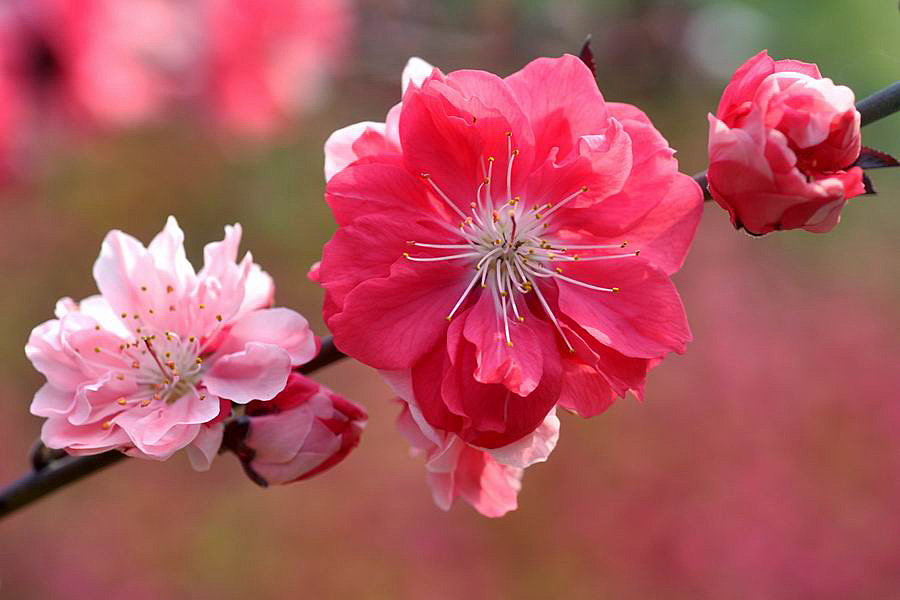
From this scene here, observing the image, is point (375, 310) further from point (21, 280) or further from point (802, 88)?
point (21, 280)

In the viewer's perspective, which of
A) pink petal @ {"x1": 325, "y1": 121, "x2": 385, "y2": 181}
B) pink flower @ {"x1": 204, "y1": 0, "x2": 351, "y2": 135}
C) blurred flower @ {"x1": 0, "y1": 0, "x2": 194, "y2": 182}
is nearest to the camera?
pink petal @ {"x1": 325, "y1": 121, "x2": 385, "y2": 181}

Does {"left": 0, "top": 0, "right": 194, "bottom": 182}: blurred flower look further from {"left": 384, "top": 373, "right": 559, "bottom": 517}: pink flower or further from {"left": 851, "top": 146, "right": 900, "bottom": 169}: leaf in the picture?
{"left": 851, "top": 146, "right": 900, "bottom": 169}: leaf

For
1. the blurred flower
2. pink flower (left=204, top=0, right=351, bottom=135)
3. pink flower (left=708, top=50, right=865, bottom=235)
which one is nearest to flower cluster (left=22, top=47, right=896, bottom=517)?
pink flower (left=708, top=50, right=865, bottom=235)

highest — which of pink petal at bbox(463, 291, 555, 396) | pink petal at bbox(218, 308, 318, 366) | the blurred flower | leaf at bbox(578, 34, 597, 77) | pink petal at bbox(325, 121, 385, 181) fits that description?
leaf at bbox(578, 34, 597, 77)

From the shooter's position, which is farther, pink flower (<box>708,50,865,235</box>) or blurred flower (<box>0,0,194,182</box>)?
blurred flower (<box>0,0,194,182</box>)

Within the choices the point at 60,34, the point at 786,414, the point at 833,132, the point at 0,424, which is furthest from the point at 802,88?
the point at 0,424

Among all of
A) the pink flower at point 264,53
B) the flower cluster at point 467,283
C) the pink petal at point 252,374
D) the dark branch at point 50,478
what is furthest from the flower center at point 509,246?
the pink flower at point 264,53

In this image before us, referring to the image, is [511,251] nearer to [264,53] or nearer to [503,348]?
[503,348]
